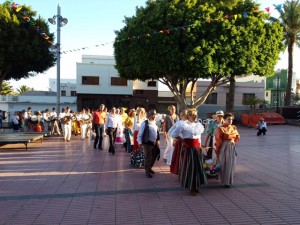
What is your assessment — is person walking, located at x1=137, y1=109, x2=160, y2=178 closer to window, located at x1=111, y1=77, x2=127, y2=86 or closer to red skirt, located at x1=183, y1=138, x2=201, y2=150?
→ red skirt, located at x1=183, y1=138, x2=201, y2=150

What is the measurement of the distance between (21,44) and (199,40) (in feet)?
44.5

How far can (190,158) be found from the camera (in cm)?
630

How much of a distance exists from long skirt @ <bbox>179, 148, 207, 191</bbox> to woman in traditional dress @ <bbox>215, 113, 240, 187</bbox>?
2.13 ft

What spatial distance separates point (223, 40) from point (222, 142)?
15.7m

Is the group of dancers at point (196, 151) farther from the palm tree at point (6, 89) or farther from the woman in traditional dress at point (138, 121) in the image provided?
the palm tree at point (6, 89)

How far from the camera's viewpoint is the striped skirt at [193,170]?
6.30 metres

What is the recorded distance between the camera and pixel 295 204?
572cm

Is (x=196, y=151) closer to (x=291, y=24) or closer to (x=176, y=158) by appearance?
(x=176, y=158)

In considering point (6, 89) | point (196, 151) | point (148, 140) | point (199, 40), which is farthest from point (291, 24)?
point (6, 89)

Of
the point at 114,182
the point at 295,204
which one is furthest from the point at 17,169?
the point at 295,204

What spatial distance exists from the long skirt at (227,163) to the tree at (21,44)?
19534mm

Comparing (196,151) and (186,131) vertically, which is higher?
(186,131)

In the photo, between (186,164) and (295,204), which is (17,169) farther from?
(295,204)

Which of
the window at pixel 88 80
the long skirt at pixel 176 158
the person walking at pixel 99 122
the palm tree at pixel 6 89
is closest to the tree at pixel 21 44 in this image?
the window at pixel 88 80
